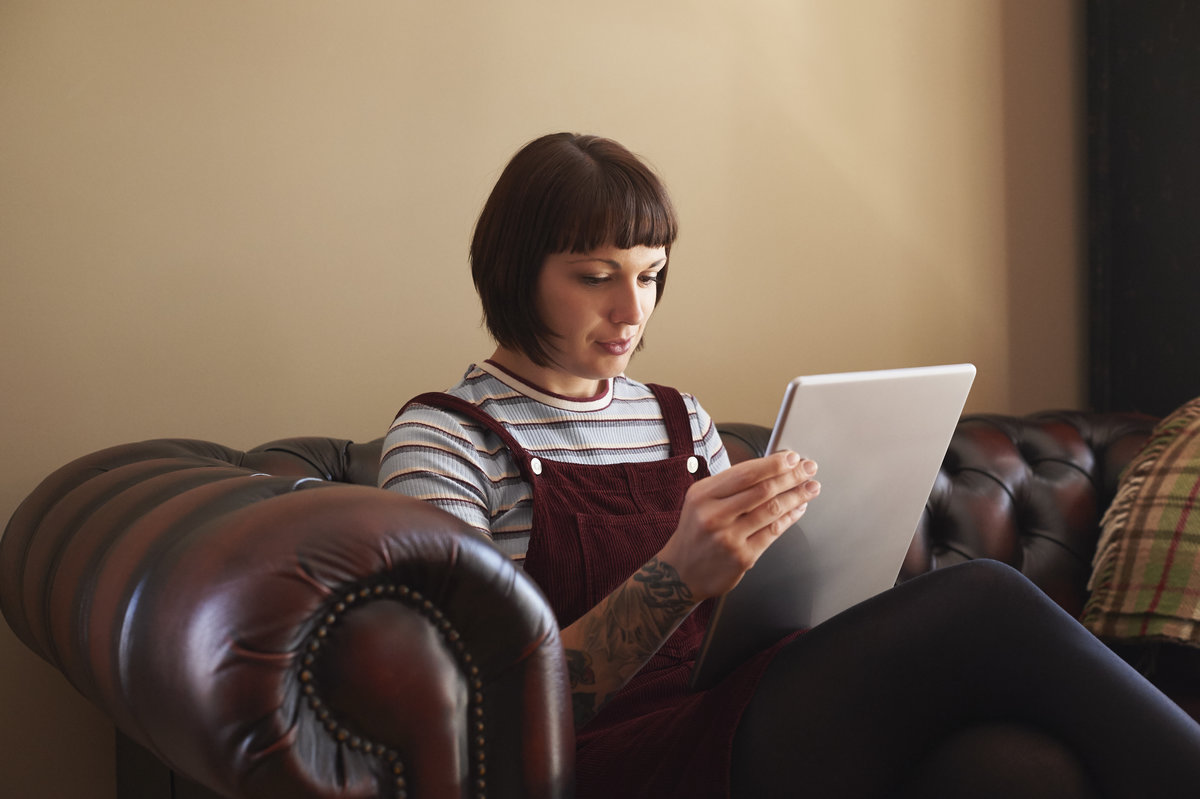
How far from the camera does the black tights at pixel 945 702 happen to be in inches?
32.8

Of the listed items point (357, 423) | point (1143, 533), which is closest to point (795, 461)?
point (357, 423)

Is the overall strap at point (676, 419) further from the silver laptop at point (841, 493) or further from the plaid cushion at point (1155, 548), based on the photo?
the plaid cushion at point (1155, 548)

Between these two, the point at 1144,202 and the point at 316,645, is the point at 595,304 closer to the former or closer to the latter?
the point at 316,645

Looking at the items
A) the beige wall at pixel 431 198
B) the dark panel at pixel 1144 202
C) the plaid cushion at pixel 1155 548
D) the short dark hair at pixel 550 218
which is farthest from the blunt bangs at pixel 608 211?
the dark panel at pixel 1144 202

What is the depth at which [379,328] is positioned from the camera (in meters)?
1.63

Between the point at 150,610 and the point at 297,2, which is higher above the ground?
the point at 297,2

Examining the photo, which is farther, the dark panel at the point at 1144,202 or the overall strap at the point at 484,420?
the dark panel at the point at 1144,202

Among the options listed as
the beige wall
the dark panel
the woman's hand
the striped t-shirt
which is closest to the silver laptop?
the woman's hand

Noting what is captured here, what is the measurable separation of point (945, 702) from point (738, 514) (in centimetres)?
25

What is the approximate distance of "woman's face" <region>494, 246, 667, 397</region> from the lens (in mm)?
1102

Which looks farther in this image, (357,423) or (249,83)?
(357,423)

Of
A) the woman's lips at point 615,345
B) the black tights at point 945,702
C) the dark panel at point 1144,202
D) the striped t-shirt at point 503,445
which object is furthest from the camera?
the dark panel at point 1144,202

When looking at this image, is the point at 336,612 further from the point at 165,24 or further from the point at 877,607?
the point at 165,24

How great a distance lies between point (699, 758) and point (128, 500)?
1.80 ft
